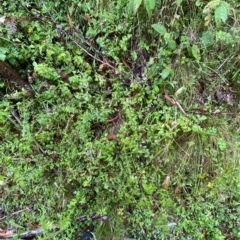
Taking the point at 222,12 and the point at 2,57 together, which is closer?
the point at 222,12

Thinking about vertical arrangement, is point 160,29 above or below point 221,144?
above

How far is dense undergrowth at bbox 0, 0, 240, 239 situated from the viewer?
1703 mm

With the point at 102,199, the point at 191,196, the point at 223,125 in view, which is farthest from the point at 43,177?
the point at 223,125

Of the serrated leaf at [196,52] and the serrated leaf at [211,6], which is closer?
the serrated leaf at [211,6]

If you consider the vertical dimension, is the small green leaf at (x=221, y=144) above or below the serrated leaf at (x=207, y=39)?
below

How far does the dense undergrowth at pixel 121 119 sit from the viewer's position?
5.59ft

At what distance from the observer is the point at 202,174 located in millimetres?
1765

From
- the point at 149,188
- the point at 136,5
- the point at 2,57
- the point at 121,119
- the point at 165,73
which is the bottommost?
the point at 149,188

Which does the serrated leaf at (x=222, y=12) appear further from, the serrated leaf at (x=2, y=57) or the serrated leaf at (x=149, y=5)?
the serrated leaf at (x=2, y=57)

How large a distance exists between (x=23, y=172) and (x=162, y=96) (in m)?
0.98

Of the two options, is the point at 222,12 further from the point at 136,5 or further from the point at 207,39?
the point at 136,5

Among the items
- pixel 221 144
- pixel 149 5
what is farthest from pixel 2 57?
pixel 221 144

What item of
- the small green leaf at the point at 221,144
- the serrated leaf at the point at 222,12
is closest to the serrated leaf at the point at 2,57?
the serrated leaf at the point at 222,12

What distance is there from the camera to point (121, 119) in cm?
178
